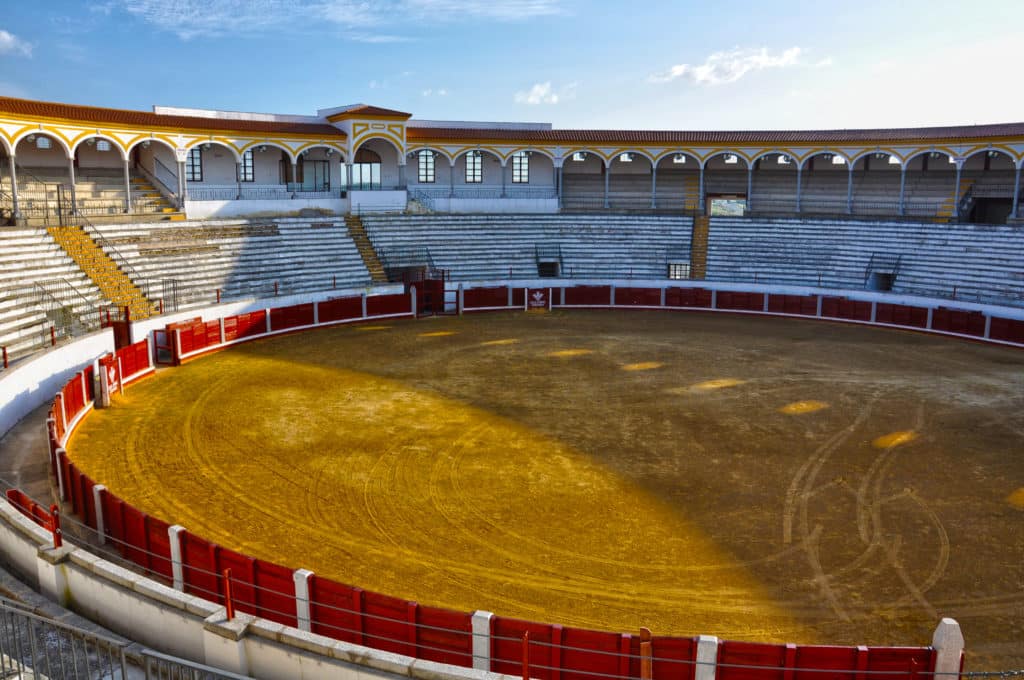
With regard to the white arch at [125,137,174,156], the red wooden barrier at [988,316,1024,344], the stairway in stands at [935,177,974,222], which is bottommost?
the red wooden barrier at [988,316,1024,344]

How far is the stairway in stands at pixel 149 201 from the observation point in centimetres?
3278

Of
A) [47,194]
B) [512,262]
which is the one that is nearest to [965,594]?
[512,262]

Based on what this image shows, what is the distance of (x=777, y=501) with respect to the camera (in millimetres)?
12195

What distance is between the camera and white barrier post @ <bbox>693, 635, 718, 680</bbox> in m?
6.98

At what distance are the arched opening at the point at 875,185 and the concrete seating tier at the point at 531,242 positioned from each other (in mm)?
9432

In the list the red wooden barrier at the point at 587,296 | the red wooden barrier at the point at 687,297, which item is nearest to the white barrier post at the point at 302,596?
the red wooden barrier at the point at 587,296

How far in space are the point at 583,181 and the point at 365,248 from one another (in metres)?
15.6

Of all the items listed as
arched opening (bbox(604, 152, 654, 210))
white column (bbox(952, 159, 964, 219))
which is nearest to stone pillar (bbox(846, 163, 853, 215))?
white column (bbox(952, 159, 964, 219))

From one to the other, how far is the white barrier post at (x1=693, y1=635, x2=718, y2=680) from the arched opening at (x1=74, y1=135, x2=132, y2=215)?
3075 centimetres

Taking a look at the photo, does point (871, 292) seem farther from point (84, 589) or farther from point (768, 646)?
point (84, 589)

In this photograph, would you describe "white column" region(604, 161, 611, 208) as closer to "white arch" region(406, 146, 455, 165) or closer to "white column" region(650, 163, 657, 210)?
"white column" region(650, 163, 657, 210)

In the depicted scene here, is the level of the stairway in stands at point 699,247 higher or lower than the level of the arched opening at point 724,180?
lower

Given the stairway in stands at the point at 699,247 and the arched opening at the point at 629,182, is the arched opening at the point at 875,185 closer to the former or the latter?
the stairway in stands at the point at 699,247

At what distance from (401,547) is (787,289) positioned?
82.8ft
